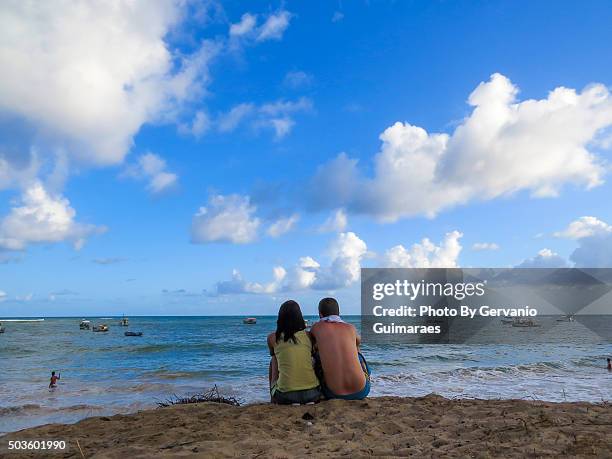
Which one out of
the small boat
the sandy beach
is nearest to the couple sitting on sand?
the sandy beach

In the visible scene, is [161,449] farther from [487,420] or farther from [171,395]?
[171,395]

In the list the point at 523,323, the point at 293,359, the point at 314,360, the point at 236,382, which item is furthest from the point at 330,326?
the point at 523,323

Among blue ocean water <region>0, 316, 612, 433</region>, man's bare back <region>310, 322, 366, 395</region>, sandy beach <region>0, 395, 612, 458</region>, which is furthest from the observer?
blue ocean water <region>0, 316, 612, 433</region>

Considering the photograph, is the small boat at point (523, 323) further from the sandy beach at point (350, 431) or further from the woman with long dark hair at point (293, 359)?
the woman with long dark hair at point (293, 359)

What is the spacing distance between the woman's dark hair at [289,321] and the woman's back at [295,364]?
53 mm

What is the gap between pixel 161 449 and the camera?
4406 mm

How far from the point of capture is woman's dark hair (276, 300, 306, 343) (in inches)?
233

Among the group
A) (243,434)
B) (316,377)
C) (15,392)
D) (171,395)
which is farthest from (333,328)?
(15,392)

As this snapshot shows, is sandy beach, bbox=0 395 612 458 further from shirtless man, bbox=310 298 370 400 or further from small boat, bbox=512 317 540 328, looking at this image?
small boat, bbox=512 317 540 328

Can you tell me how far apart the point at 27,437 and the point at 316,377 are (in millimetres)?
3846

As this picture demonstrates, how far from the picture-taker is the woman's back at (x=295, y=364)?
5.86 meters

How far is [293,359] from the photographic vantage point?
585 cm

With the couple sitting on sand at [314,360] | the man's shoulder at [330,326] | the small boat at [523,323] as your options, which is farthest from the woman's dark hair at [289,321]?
the small boat at [523,323]

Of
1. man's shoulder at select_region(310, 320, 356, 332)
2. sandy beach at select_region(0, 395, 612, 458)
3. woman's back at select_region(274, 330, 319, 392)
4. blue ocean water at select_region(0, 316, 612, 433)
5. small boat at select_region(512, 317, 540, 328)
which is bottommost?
small boat at select_region(512, 317, 540, 328)
